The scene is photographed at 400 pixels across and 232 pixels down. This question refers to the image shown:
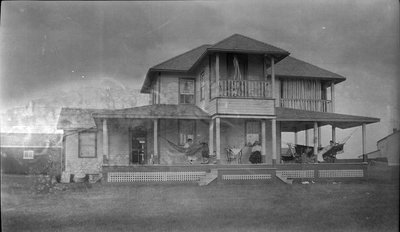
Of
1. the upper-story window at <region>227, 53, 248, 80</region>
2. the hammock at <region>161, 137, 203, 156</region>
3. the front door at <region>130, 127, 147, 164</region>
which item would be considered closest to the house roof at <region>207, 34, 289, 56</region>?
the upper-story window at <region>227, 53, 248, 80</region>

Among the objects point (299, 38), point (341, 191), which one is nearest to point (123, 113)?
point (299, 38)

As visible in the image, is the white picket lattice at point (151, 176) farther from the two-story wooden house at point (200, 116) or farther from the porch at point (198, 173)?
the two-story wooden house at point (200, 116)

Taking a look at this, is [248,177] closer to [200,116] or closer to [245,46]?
[200,116]

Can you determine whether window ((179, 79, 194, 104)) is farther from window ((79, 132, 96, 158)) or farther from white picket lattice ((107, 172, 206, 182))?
white picket lattice ((107, 172, 206, 182))

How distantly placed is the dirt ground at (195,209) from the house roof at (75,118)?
206 cm

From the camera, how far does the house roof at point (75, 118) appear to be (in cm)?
1210

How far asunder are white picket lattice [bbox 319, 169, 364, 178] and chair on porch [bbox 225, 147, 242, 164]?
10.1 feet

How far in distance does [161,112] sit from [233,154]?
3142 mm

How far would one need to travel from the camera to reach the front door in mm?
16727

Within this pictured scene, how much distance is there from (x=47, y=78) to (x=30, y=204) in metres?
3.10

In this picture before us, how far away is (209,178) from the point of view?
14008 millimetres

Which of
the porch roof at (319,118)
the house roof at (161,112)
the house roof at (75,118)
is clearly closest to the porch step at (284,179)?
the porch roof at (319,118)

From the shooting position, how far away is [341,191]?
12.5 metres

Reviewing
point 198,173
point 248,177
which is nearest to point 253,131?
point 248,177
